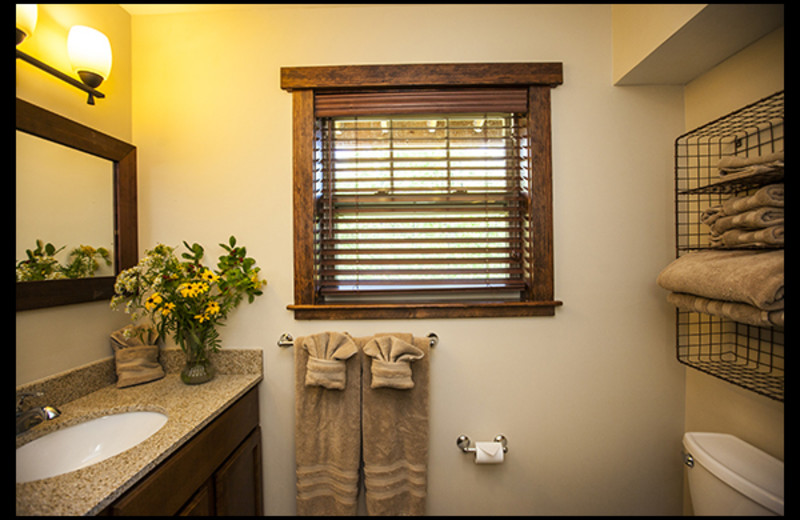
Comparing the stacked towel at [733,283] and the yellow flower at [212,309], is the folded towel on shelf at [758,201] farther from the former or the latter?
the yellow flower at [212,309]

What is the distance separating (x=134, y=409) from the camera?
1008mm

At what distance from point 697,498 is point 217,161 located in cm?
223

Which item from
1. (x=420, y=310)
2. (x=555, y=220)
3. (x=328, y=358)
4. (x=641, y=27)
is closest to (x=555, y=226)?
(x=555, y=220)

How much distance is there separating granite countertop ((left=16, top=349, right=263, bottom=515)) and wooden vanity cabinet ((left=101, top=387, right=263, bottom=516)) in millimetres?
32

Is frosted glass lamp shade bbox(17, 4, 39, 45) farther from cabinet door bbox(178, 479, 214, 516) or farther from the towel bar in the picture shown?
cabinet door bbox(178, 479, 214, 516)

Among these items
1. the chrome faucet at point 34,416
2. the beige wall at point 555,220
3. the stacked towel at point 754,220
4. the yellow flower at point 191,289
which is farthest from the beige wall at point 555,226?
the chrome faucet at point 34,416

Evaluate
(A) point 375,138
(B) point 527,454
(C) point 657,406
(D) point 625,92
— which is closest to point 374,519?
(B) point 527,454

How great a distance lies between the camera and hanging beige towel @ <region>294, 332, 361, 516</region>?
1.17 m

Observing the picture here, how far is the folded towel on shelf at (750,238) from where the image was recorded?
2.71 feet

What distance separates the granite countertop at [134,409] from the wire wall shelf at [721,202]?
166cm

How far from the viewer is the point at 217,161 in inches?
51.4

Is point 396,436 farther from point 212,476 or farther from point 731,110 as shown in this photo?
point 731,110
